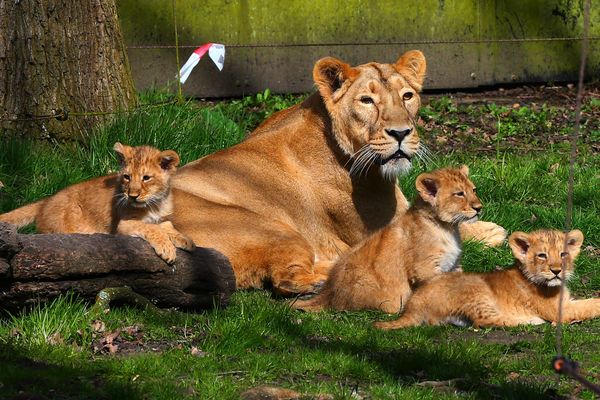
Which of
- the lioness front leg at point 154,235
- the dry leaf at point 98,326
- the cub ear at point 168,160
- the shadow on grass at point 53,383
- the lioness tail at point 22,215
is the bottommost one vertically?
the dry leaf at point 98,326

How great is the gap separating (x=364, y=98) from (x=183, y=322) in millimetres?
2582

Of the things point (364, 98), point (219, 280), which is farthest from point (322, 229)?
point (219, 280)

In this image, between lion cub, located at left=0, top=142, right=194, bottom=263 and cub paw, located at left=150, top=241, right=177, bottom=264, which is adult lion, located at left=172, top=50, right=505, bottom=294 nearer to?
lion cub, located at left=0, top=142, right=194, bottom=263

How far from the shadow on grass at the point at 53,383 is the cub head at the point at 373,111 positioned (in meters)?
3.26

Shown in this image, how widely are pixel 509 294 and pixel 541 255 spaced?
0.31 metres

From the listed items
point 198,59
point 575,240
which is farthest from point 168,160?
point 198,59

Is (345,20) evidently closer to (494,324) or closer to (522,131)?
(522,131)

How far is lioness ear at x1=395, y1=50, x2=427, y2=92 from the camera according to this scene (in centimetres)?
849

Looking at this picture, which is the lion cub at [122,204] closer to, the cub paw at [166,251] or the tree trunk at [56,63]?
the cub paw at [166,251]

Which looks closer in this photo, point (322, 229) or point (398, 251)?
point (398, 251)

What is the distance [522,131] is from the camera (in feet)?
42.9

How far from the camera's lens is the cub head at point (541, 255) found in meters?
6.60

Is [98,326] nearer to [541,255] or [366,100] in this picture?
[541,255]

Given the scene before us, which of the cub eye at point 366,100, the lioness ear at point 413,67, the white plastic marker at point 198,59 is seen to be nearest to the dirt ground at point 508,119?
the white plastic marker at point 198,59
